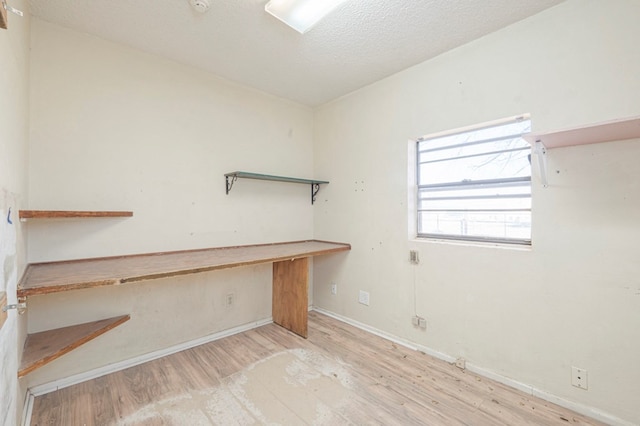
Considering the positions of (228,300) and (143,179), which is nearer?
(143,179)

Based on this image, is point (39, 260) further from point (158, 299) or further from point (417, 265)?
point (417, 265)

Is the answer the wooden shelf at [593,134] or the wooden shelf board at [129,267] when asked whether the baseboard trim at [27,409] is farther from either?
the wooden shelf at [593,134]

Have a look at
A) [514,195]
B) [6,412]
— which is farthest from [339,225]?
[6,412]

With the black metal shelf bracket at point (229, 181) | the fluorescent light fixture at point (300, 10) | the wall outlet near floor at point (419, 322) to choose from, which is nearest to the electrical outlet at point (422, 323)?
the wall outlet near floor at point (419, 322)

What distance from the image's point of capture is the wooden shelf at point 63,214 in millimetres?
1559

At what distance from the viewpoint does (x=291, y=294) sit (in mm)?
2809

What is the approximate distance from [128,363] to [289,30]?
2744mm

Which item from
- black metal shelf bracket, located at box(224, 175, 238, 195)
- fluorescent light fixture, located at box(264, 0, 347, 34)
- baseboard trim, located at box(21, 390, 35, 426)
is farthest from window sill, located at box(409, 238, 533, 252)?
baseboard trim, located at box(21, 390, 35, 426)

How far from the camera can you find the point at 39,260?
1844mm

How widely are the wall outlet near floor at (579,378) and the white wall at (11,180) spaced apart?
2.79 metres

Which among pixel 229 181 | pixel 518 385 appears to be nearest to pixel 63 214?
pixel 229 181

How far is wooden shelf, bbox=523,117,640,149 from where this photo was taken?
4.34 feet

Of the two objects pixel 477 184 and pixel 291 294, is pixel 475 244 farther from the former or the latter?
pixel 291 294

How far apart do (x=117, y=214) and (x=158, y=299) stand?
Answer: 2.59ft
